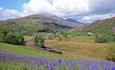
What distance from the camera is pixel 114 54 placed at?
5625 centimetres

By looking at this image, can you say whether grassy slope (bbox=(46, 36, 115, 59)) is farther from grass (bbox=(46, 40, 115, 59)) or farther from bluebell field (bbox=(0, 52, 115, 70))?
bluebell field (bbox=(0, 52, 115, 70))

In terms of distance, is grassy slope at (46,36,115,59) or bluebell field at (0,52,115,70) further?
grassy slope at (46,36,115,59)

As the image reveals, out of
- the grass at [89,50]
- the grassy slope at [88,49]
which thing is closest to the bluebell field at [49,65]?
the grassy slope at [88,49]

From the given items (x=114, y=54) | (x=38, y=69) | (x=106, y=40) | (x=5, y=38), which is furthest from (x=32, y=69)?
(x=106, y=40)

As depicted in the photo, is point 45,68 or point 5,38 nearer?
point 45,68

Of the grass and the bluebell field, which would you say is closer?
the bluebell field

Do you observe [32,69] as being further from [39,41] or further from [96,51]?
[96,51]

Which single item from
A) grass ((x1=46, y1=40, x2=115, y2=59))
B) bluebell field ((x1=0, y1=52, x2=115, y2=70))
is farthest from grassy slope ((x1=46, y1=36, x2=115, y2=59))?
bluebell field ((x1=0, y1=52, x2=115, y2=70))

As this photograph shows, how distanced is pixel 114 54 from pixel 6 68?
51568 millimetres

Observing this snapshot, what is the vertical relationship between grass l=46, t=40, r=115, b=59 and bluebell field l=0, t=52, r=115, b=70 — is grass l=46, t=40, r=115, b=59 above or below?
below

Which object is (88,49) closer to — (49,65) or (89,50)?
(89,50)

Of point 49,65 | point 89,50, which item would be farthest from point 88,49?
point 49,65

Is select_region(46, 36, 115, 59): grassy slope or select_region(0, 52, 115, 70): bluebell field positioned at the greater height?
select_region(0, 52, 115, 70): bluebell field

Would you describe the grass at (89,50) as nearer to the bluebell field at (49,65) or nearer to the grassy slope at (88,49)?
the grassy slope at (88,49)
